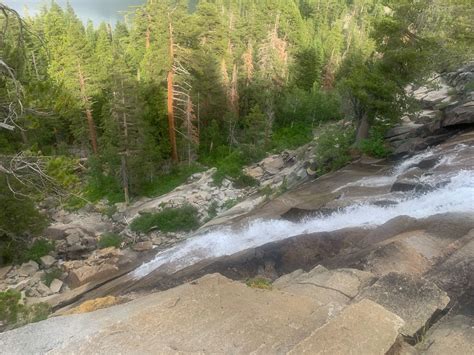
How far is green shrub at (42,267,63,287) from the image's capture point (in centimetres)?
1815

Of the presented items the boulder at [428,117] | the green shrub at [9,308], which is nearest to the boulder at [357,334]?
the green shrub at [9,308]

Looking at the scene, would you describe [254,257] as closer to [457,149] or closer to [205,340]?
[205,340]

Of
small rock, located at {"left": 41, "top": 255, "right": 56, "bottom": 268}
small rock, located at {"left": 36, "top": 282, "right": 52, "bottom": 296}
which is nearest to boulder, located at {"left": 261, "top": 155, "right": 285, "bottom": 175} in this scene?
small rock, located at {"left": 41, "top": 255, "right": 56, "bottom": 268}

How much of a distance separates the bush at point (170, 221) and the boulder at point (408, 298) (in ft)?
54.9

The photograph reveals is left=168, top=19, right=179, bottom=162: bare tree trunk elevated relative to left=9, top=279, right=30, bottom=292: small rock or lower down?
elevated

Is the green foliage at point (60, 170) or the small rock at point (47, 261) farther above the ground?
the green foliage at point (60, 170)

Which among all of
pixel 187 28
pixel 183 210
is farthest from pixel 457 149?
pixel 187 28

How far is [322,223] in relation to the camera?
14492 mm

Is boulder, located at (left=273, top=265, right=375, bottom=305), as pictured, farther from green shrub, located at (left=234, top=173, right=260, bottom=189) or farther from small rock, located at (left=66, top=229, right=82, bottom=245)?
green shrub, located at (left=234, top=173, right=260, bottom=189)

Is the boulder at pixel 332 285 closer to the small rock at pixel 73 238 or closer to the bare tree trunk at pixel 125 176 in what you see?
the small rock at pixel 73 238

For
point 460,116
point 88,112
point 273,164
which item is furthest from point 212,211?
point 88,112

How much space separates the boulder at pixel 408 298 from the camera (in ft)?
21.1

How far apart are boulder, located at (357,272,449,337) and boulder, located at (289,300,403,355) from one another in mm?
497

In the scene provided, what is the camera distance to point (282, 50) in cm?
4619
